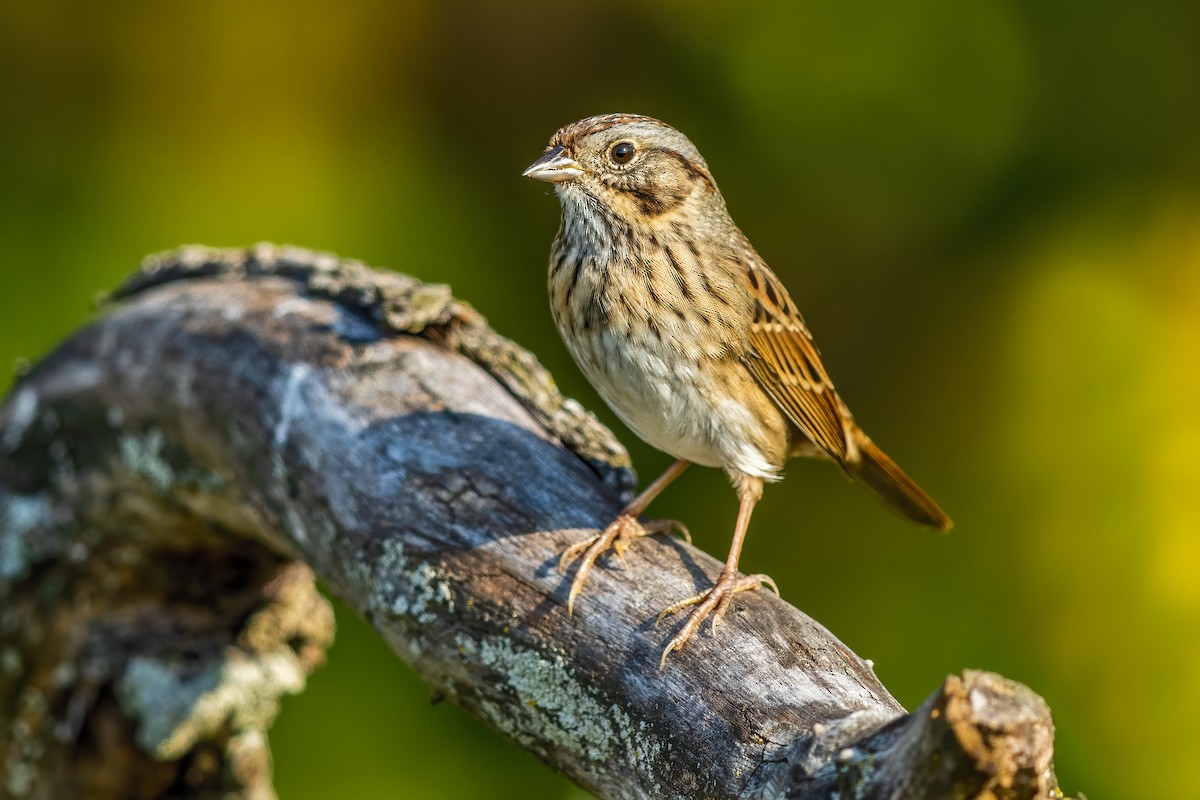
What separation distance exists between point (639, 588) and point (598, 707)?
24cm

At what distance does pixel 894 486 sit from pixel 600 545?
1.13 meters

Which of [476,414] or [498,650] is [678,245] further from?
[498,650]

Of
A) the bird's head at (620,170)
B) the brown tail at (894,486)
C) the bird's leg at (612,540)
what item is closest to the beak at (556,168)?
the bird's head at (620,170)

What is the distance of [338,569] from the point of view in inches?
85.2

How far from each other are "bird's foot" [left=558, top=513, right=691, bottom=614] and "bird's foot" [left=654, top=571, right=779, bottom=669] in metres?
0.14

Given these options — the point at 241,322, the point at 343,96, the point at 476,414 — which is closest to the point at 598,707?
the point at 476,414

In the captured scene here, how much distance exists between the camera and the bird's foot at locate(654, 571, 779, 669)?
5.83 feet

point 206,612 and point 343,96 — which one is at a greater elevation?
point 343,96

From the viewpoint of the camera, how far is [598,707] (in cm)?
179

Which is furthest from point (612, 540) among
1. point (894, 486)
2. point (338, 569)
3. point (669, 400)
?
point (894, 486)

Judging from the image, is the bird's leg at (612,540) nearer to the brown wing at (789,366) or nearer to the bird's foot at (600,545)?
the bird's foot at (600,545)

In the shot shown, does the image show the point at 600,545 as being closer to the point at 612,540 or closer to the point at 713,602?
the point at 612,540

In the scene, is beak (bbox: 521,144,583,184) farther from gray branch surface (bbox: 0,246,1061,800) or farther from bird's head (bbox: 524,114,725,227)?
gray branch surface (bbox: 0,246,1061,800)

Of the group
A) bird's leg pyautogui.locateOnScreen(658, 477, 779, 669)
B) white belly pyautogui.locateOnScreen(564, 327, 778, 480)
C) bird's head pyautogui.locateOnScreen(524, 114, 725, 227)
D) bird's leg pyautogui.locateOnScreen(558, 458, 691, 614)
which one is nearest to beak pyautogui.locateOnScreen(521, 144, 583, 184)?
bird's head pyautogui.locateOnScreen(524, 114, 725, 227)
